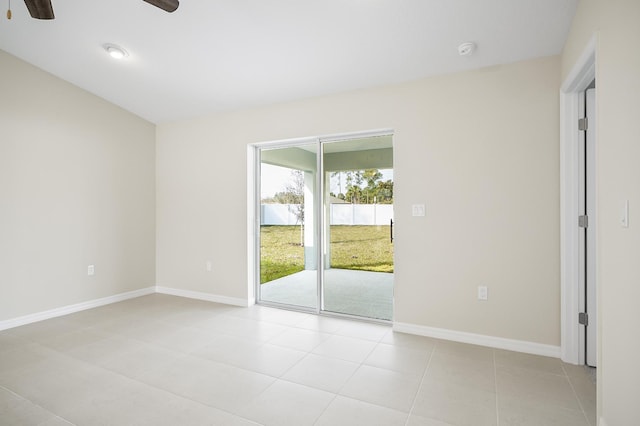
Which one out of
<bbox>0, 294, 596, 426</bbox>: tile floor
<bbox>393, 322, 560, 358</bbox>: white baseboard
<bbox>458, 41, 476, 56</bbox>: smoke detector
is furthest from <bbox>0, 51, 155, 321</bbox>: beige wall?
<bbox>458, 41, 476, 56</bbox>: smoke detector

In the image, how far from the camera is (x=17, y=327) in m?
3.38

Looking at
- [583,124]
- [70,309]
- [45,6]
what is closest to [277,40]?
[45,6]

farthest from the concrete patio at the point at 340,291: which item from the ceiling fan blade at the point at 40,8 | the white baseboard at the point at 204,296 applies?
the ceiling fan blade at the point at 40,8

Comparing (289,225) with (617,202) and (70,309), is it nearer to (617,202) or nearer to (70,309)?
(70,309)

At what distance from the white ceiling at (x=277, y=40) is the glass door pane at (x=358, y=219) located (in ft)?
2.49

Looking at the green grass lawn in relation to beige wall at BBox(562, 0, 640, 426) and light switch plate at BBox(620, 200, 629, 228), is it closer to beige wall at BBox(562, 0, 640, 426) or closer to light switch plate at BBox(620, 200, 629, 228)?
beige wall at BBox(562, 0, 640, 426)

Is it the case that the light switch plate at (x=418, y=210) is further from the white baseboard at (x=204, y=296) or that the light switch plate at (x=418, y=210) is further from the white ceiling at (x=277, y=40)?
the white baseboard at (x=204, y=296)

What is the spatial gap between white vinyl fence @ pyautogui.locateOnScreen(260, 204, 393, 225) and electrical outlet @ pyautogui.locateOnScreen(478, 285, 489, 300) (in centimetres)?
116

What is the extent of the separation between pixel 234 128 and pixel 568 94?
3.60 meters

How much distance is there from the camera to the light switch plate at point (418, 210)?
10.4ft

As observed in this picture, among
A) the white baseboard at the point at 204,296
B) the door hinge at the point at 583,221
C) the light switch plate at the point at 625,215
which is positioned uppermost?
the light switch plate at the point at 625,215

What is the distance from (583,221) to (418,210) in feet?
4.25

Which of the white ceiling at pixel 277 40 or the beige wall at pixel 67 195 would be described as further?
the beige wall at pixel 67 195

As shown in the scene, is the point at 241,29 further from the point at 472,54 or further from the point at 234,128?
the point at 472,54
